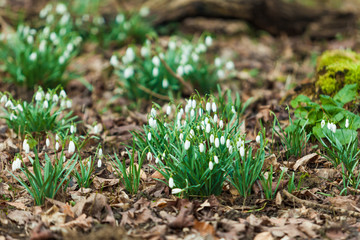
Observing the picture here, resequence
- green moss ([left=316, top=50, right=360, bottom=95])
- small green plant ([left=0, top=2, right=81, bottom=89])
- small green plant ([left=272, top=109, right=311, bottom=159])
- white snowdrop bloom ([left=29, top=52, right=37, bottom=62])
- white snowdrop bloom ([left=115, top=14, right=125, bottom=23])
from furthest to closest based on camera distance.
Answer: white snowdrop bloom ([left=115, top=14, right=125, bottom=23]) < small green plant ([left=0, top=2, right=81, bottom=89]) < white snowdrop bloom ([left=29, top=52, right=37, bottom=62]) < green moss ([left=316, top=50, right=360, bottom=95]) < small green plant ([left=272, top=109, right=311, bottom=159])

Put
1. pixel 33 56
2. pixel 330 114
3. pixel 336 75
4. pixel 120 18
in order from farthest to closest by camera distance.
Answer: pixel 120 18 < pixel 33 56 < pixel 336 75 < pixel 330 114

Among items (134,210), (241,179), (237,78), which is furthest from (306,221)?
(237,78)

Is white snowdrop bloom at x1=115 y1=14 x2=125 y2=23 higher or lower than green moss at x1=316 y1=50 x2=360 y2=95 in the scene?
higher

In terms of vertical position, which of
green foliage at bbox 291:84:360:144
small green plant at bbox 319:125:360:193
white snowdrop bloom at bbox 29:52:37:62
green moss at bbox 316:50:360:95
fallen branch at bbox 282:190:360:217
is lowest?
fallen branch at bbox 282:190:360:217

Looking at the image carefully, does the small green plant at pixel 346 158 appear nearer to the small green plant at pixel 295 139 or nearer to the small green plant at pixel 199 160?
the small green plant at pixel 295 139

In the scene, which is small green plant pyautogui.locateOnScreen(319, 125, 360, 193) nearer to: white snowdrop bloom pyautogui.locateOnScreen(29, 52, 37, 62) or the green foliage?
the green foliage

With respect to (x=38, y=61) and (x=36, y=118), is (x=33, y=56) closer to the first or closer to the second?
(x=38, y=61)

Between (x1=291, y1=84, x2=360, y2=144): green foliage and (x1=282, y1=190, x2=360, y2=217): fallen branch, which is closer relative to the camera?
(x1=282, y1=190, x2=360, y2=217): fallen branch

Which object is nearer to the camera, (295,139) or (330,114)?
(295,139)

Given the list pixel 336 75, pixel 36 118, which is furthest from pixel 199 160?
pixel 336 75

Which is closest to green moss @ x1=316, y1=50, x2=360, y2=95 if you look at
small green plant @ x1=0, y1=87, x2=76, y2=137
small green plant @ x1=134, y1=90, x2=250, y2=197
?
small green plant @ x1=134, y1=90, x2=250, y2=197
